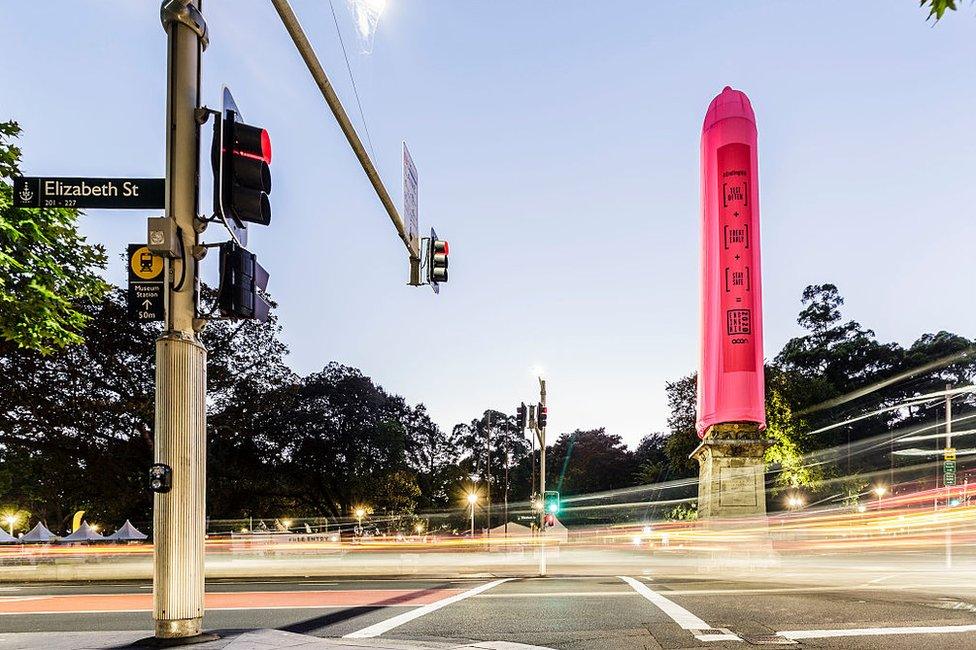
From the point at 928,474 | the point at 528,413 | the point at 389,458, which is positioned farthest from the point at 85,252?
the point at 928,474

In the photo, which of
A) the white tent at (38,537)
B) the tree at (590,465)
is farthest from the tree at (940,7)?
the tree at (590,465)

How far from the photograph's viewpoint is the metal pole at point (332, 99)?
24.5ft

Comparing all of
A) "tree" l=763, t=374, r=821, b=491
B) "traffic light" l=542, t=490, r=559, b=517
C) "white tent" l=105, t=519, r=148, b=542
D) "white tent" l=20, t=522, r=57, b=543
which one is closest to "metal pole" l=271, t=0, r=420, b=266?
"traffic light" l=542, t=490, r=559, b=517

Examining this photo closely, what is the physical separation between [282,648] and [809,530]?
35.5 meters

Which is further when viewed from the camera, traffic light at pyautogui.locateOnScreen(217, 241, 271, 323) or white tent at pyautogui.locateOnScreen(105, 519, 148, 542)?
white tent at pyautogui.locateOnScreen(105, 519, 148, 542)

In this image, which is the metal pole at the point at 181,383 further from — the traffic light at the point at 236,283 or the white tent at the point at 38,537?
the white tent at the point at 38,537

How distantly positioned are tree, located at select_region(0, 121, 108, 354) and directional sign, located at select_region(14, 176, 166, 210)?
9424 mm

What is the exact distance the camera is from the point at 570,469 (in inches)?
4080

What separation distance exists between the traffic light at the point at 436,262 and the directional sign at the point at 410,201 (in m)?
0.44

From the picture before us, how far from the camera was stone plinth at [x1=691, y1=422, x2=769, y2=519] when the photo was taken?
88.2ft

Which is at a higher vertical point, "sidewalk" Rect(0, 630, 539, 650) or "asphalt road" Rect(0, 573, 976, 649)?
"sidewalk" Rect(0, 630, 539, 650)

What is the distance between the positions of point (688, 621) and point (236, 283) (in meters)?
7.28

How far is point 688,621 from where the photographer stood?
34.8ft

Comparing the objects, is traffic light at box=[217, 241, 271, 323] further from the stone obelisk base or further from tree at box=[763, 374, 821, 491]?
tree at box=[763, 374, 821, 491]
